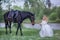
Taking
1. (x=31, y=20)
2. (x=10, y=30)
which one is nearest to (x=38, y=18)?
(x=31, y=20)

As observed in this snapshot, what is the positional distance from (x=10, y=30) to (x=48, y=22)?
373 mm

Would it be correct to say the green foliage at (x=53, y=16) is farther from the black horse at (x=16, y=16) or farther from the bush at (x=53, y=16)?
the black horse at (x=16, y=16)

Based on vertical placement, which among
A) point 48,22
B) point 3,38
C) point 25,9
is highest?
point 25,9

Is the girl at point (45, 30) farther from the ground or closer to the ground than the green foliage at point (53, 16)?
closer to the ground

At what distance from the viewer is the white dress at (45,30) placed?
147 centimetres

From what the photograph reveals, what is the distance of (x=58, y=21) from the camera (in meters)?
1.48

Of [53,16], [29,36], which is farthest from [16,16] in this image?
[53,16]

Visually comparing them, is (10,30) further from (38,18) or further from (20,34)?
(38,18)

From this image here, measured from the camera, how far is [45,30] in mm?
1469

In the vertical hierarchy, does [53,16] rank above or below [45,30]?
above

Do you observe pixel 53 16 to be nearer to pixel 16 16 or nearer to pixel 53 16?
pixel 53 16

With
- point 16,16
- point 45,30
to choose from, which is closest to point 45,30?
point 45,30

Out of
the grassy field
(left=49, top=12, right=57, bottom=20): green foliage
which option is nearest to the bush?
(left=49, top=12, right=57, bottom=20): green foliage

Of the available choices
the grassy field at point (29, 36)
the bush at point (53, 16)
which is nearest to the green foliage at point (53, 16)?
the bush at point (53, 16)
